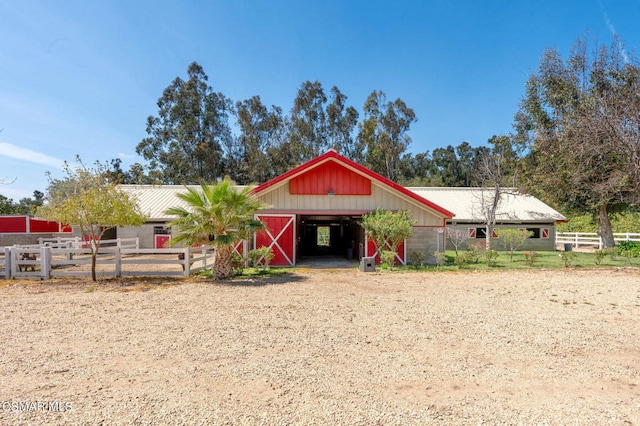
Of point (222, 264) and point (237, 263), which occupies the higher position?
point (222, 264)

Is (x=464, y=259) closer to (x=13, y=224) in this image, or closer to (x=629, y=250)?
(x=629, y=250)

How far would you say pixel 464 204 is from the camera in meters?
26.1

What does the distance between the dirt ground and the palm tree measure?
2.39 m

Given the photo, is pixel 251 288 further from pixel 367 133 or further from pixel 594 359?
pixel 367 133

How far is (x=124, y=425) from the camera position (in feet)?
10.8

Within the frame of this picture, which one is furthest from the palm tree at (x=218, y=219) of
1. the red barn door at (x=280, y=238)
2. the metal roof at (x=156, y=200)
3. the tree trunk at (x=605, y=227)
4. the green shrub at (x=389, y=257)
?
the tree trunk at (x=605, y=227)

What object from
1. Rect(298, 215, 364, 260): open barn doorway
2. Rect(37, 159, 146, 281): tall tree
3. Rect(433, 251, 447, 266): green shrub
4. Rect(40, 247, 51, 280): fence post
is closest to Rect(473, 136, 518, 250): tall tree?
Rect(433, 251, 447, 266): green shrub

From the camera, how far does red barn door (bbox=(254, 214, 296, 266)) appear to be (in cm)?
1557

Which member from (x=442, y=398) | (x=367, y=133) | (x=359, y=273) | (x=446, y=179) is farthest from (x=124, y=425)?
(x=446, y=179)

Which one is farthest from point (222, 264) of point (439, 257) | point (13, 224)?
point (13, 224)

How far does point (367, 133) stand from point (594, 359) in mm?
39965

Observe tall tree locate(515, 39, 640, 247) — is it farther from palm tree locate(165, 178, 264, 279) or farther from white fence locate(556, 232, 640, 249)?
palm tree locate(165, 178, 264, 279)

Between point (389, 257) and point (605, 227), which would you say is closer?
point (389, 257)

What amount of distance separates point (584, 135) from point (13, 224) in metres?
39.8
